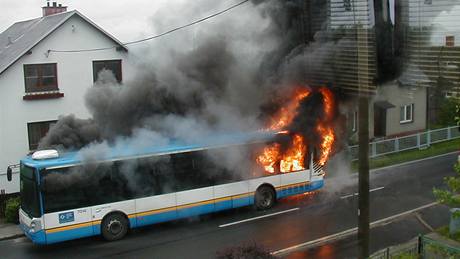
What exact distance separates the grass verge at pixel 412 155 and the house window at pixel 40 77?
384 inches

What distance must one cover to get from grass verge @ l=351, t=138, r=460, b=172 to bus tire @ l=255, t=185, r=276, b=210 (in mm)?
5171

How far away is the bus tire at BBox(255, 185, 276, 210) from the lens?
13.1 metres

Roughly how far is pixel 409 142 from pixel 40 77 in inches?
516

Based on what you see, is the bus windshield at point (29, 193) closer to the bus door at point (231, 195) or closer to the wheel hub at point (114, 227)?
the wheel hub at point (114, 227)

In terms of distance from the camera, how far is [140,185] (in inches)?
457

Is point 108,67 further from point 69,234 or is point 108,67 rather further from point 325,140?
point 325,140

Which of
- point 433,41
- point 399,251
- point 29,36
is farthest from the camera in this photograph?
point 29,36

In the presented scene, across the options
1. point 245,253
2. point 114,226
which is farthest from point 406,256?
point 114,226

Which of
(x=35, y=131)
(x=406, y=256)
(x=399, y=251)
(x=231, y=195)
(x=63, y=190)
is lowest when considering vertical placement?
(x=399, y=251)

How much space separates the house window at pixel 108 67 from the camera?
17.2 metres

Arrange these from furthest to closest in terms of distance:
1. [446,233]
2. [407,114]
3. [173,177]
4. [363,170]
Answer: [407,114] → [173,177] → [446,233] → [363,170]

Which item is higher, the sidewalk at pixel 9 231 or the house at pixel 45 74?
the house at pixel 45 74

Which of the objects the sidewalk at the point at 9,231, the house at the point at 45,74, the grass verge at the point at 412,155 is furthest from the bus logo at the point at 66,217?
the grass verge at the point at 412,155

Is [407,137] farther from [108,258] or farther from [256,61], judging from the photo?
[108,258]
